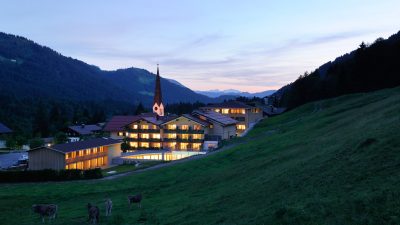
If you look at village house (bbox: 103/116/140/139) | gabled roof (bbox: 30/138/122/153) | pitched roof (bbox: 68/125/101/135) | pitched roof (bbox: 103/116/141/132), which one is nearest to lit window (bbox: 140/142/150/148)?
pitched roof (bbox: 103/116/141/132)

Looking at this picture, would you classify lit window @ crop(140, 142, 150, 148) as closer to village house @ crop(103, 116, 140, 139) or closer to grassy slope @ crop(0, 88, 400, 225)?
village house @ crop(103, 116, 140, 139)

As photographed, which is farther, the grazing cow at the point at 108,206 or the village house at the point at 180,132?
the village house at the point at 180,132

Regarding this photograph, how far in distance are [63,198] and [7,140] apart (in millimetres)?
90692

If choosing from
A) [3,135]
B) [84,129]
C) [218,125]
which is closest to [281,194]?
[218,125]

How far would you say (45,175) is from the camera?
56.4m

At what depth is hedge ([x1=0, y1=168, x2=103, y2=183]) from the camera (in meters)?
55.8

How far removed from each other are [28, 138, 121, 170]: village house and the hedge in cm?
1103

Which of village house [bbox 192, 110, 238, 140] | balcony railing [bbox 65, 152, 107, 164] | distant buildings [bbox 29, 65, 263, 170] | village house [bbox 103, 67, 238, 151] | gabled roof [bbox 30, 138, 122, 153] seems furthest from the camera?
village house [bbox 192, 110, 238, 140]

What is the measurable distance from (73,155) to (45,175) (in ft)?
45.7

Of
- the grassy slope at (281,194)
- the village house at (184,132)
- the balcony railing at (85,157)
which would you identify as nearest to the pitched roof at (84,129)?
the village house at (184,132)

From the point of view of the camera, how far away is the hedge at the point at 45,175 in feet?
183

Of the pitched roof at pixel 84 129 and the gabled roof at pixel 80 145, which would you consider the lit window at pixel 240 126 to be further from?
the pitched roof at pixel 84 129

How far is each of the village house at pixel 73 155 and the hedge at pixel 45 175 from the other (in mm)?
11028

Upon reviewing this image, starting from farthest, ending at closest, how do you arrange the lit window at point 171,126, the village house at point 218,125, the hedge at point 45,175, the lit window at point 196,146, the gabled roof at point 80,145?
the lit window at point 171,126 → the village house at point 218,125 → the lit window at point 196,146 → the gabled roof at point 80,145 → the hedge at point 45,175
